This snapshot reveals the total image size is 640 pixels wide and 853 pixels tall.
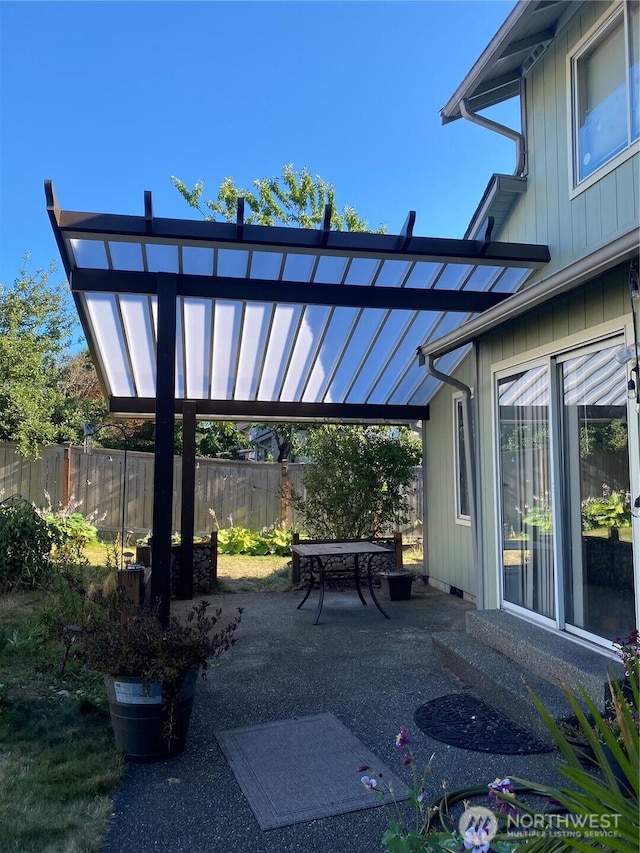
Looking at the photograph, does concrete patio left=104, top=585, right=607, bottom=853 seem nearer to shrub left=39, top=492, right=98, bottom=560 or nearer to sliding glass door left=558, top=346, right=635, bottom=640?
sliding glass door left=558, top=346, right=635, bottom=640

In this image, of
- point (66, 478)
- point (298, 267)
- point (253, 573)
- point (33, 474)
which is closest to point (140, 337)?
point (298, 267)

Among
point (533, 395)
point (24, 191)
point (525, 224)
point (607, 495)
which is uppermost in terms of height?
point (24, 191)

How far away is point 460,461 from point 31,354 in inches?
410

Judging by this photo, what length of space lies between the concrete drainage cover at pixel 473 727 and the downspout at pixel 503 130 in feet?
16.1

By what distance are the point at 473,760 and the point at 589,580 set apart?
1.60 metres

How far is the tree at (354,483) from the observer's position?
9.62 meters

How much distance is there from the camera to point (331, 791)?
120 inches

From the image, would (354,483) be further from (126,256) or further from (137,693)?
(137,693)

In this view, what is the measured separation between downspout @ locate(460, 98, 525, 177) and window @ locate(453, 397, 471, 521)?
2.92m

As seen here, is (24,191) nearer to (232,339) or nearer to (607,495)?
(232,339)

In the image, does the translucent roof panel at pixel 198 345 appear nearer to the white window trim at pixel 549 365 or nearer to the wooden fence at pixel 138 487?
the white window trim at pixel 549 365

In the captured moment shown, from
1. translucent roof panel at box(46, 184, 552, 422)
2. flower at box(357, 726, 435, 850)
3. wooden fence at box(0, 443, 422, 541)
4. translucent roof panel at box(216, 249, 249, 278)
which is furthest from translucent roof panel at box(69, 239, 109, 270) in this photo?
wooden fence at box(0, 443, 422, 541)

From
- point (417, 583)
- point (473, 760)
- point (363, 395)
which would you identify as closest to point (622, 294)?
point (473, 760)

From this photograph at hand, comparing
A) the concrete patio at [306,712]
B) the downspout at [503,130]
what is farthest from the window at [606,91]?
the concrete patio at [306,712]
